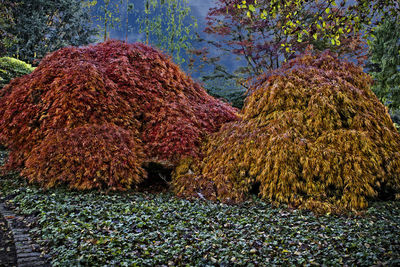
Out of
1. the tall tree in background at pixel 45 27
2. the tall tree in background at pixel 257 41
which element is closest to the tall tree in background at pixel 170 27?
the tall tree in background at pixel 257 41

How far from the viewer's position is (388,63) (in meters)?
17.7

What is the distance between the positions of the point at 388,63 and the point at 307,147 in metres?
16.6

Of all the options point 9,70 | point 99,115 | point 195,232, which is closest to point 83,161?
point 99,115

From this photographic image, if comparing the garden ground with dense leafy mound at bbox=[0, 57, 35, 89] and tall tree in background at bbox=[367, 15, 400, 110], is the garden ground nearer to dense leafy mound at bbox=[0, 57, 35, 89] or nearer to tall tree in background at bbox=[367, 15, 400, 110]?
dense leafy mound at bbox=[0, 57, 35, 89]

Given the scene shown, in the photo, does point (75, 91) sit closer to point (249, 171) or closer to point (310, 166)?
point (249, 171)

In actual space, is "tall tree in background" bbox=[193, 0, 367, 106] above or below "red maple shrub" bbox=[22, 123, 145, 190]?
above

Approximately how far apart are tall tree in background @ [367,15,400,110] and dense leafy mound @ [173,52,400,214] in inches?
537

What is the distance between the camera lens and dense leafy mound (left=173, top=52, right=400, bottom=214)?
4.70 metres

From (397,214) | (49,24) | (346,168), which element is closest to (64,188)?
(346,168)

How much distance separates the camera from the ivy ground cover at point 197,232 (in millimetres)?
3145

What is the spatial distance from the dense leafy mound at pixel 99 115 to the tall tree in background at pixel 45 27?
1566cm

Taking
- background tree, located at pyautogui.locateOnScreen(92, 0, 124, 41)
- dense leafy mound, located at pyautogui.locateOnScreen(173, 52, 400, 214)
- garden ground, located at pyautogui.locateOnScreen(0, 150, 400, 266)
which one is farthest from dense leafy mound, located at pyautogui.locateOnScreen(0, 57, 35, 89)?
dense leafy mound, located at pyautogui.locateOnScreen(173, 52, 400, 214)

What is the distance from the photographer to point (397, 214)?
4289mm

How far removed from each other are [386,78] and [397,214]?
16736mm
